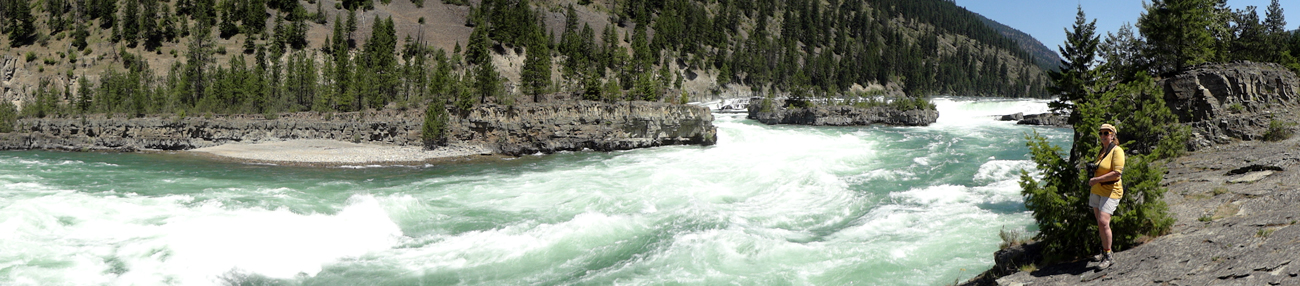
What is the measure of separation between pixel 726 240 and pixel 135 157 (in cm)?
4470

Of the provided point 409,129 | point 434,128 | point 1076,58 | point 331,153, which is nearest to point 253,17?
point 409,129

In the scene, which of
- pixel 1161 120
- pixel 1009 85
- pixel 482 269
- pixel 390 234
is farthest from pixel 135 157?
pixel 1009 85

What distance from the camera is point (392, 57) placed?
2906 inches

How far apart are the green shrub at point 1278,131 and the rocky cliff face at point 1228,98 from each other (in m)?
0.44

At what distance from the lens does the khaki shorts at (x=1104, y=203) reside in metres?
7.29

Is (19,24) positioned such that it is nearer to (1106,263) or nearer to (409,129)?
(409,129)

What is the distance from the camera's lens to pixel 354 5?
98375 millimetres

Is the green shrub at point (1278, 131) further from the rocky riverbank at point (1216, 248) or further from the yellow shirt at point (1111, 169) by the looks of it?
the yellow shirt at point (1111, 169)

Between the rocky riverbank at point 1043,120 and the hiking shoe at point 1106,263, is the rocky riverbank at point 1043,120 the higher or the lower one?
the higher one

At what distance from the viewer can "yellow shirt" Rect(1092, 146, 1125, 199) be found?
706 centimetres

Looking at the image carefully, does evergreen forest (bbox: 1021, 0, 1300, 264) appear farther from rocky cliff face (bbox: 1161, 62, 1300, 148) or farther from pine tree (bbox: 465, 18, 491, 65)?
pine tree (bbox: 465, 18, 491, 65)

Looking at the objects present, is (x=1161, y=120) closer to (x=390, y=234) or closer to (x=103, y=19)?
(x=390, y=234)

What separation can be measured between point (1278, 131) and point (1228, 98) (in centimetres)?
260

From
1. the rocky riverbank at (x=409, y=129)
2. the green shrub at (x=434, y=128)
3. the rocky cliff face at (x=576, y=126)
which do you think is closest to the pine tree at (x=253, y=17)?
the rocky riverbank at (x=409, y=129)
